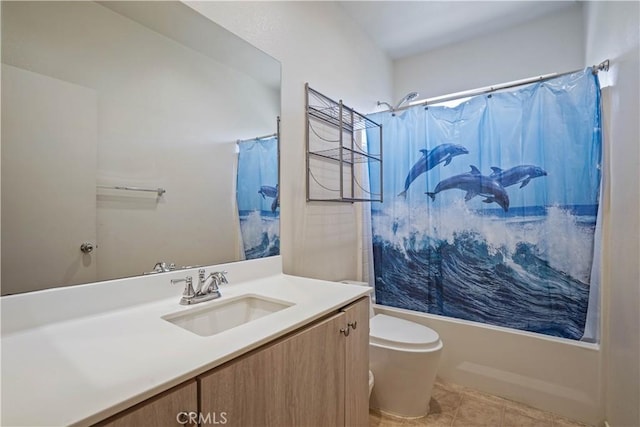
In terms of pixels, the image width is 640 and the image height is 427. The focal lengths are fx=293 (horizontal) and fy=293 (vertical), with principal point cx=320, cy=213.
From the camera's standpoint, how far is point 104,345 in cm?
70

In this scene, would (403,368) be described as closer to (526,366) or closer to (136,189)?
(526,366)

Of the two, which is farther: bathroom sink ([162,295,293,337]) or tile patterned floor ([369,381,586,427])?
tile patterned floor ([369,381,586,427])

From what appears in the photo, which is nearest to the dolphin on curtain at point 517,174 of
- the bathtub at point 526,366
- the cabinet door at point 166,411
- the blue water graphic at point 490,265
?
the blue water graphic at point 490,265

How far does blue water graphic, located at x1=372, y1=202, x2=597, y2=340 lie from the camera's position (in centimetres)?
174

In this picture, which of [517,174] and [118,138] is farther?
[517,174]

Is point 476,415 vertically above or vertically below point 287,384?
below

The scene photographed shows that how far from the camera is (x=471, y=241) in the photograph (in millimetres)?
2037

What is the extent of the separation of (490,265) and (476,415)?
2.95ft

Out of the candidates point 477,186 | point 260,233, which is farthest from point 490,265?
point 260,233

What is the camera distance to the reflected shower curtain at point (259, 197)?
55.1 inches

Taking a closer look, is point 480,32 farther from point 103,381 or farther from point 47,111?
point 103,381

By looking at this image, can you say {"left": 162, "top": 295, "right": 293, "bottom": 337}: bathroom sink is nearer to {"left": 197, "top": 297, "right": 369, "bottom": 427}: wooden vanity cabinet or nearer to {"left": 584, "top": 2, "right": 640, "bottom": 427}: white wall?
{"left": 197, "top": 297, "right": 369, "bottom": 427}: wooden vanity cabinet

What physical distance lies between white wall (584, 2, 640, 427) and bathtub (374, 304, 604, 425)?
0.08m

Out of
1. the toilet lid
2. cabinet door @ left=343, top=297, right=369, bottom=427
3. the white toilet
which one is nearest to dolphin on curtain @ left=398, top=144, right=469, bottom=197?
the toilet lid
